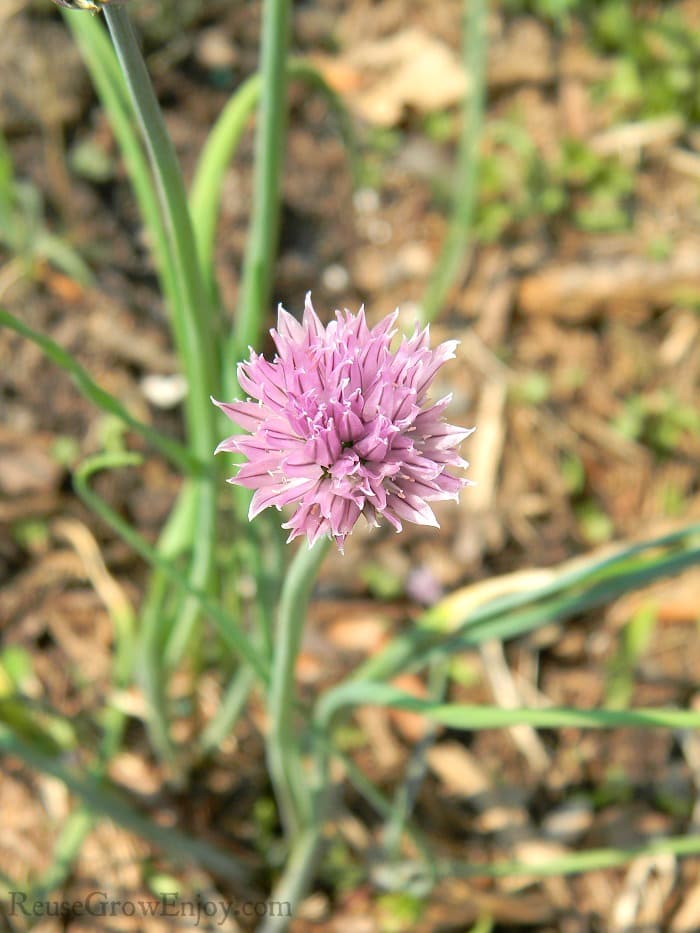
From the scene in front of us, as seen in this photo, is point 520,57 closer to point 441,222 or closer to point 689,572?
point 441,222

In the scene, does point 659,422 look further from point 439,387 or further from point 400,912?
point 400,912

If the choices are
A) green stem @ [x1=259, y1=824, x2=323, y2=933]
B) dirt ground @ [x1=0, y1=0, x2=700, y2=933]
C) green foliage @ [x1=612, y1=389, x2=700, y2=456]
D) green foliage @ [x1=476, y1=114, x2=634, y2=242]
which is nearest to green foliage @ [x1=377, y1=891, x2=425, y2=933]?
dirt ground @ [x1=0, y1=0, x2=700, y2=933]

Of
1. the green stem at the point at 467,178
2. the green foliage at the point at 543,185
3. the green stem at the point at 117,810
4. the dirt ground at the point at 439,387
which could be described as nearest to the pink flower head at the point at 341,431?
the green stem at the point at 117,810

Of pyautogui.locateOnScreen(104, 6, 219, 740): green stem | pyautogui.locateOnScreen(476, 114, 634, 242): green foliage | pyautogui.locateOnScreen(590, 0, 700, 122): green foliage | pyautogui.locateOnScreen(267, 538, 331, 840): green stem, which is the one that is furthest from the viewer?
pyautogui.locateOnScreen(590, 0, 700, 122): green foliage

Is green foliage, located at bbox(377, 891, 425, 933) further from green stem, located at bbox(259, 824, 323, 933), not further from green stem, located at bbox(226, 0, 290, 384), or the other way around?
green stem, located at bbox(226, 0, 290, 384)

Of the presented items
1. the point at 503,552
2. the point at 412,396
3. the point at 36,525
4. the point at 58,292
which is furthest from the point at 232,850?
the point at 58,292

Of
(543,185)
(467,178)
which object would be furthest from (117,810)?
(543,185)
